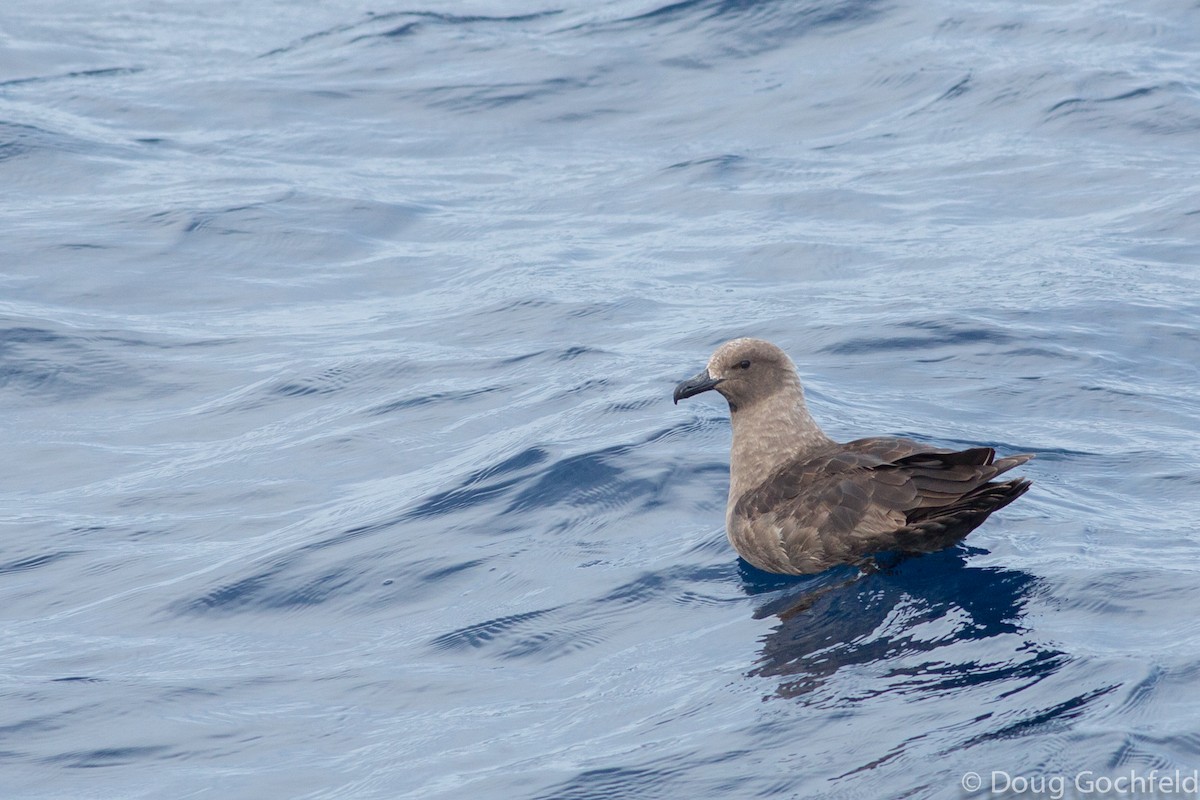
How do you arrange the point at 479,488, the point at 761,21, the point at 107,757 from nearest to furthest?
1. the point at 107,757
2. the point at 479,488
3. the point at 761,21

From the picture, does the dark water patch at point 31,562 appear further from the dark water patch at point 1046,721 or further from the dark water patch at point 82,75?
the dark water patch at point 82,75

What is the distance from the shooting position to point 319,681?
6949 millimetres

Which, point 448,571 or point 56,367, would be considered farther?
point 56,367

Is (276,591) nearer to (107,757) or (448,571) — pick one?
(448,571)

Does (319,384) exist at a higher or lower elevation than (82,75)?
lower

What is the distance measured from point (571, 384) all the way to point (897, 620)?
4.10 meters

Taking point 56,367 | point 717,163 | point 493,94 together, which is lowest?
point 56,367

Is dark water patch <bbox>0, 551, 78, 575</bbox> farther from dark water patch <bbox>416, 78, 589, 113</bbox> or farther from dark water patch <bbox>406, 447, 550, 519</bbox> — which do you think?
dark water patch <bbox>416, 78, 589, 113</bbox>

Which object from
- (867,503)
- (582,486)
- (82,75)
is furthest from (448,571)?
(82,75)

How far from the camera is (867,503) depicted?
695cm

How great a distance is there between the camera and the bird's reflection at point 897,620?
6.07 metres

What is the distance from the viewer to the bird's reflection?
6.07 m

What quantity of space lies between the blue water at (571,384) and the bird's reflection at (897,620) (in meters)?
0.03

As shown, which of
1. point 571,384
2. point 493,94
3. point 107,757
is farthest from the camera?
point 493,94
